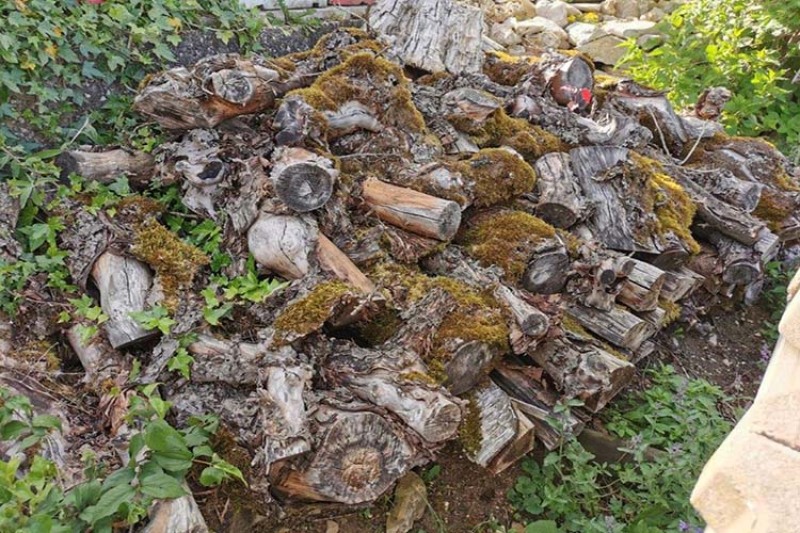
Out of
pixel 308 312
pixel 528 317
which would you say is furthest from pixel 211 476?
pixel 528 317

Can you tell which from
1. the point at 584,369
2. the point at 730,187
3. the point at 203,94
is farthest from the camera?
the point at 730,187

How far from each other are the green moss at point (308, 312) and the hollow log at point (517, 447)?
999 mm

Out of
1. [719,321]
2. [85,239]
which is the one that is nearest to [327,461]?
[85,239]

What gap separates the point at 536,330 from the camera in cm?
292

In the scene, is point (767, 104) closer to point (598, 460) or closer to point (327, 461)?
point (598, 460)

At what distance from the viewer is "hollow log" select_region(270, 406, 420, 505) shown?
7.69 feet

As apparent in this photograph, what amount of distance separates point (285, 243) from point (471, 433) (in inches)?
50.6

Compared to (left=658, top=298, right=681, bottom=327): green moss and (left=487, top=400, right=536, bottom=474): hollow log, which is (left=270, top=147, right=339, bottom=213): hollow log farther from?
(left=658, top=298, right=681, bottom=327): green moss

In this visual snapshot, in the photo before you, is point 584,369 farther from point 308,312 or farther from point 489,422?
point 308,312

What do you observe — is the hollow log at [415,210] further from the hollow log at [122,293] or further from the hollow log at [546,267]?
the hollow log at [122,293]

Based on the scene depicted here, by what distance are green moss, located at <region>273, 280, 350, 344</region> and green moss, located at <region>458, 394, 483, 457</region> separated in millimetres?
775

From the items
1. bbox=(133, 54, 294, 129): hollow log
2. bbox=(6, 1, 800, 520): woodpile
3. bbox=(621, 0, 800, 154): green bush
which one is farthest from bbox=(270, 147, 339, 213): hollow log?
bbox=(621, 0, 800, 154): green bush

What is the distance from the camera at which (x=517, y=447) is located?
2.85 metres

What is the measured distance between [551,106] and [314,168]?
88.2 inches
